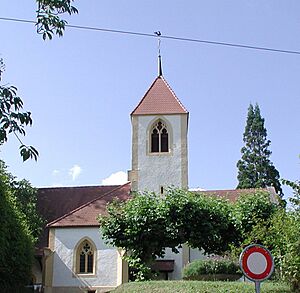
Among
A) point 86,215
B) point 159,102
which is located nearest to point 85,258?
point 86,215

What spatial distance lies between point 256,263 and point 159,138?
29202 mm

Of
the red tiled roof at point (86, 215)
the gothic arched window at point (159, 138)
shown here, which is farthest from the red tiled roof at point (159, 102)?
the red tiled roof at point (86, 215)

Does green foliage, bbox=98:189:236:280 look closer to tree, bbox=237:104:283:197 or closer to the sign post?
the sign post

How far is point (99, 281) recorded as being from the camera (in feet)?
102

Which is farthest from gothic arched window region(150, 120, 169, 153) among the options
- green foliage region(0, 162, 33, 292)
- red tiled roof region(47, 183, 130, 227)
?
green foliage region(0, 162, 33, 292)

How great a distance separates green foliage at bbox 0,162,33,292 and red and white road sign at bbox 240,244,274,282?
1671 cm

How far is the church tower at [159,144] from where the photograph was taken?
116 ft

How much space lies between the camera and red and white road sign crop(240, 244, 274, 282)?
747 cm

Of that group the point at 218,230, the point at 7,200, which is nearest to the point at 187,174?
the point at 218,230

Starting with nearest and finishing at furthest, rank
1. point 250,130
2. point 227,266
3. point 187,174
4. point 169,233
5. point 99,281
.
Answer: point 169,233 < point 227,266 < point 99,281 < point 187,174 < point 250,130

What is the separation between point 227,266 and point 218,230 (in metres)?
3.92

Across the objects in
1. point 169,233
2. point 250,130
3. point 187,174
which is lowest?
point 169,233

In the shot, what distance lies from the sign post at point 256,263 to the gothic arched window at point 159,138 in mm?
28693

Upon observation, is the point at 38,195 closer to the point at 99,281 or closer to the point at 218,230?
the point at 99,281
